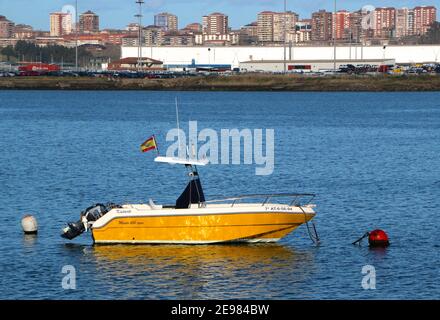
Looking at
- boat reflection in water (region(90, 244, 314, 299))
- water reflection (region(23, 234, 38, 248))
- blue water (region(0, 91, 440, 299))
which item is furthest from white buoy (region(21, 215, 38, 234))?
boat reflection in water (region(90, 244, 314, 299))

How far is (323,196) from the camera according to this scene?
54219 mm

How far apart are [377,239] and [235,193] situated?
1671cm

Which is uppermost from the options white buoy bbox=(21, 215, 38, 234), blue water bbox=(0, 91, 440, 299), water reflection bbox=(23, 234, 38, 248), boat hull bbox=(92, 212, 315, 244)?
boat hull bbox=(92, 212, 315, 244)

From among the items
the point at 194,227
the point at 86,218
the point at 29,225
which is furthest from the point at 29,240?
the point at 194,227

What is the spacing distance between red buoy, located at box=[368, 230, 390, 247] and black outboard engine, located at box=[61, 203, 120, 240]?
974 centimetres

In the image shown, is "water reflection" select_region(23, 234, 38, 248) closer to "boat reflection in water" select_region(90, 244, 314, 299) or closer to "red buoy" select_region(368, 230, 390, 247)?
"boat reflection in water" select_region(90, 244, 314, 299)

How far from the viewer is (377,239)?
131 ft

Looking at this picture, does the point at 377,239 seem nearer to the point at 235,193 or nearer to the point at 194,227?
the point at 194,227

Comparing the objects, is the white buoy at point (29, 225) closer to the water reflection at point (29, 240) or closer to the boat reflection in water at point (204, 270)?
the water reflection at point (29, 240)

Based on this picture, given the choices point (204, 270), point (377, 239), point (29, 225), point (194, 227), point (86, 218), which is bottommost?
point (204, 270)

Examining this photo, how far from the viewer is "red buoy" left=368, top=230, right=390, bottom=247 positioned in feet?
131

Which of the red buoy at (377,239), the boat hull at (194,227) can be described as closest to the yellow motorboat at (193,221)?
the boat hull at (194,227)

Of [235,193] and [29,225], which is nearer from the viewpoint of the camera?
[29,225]
